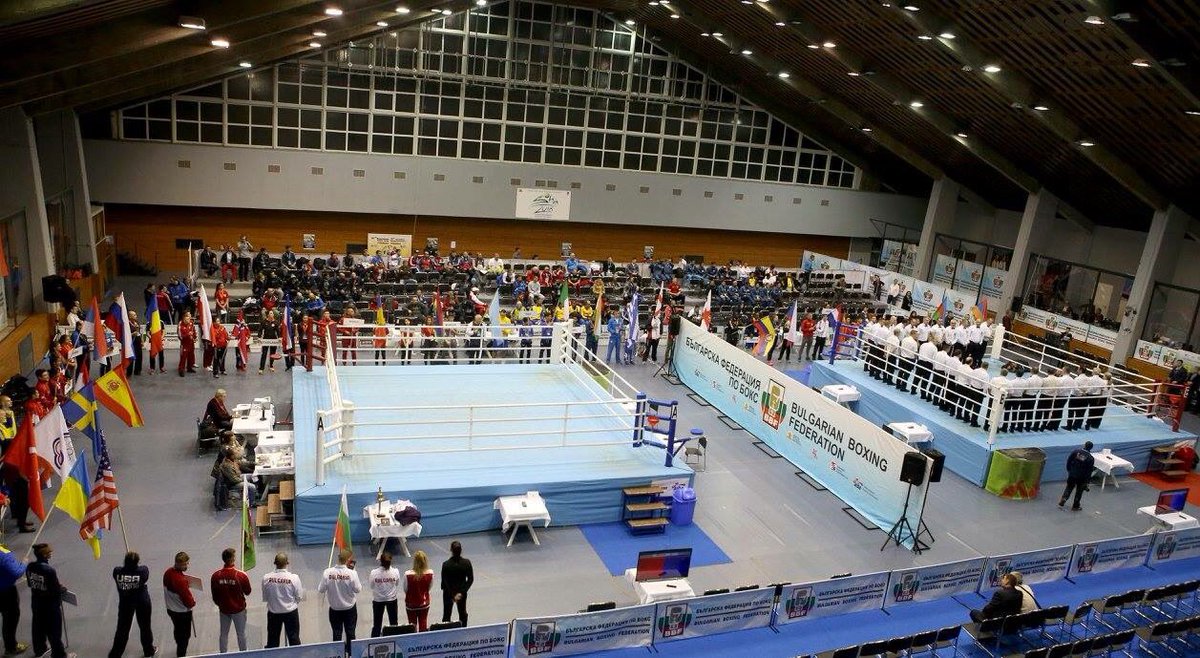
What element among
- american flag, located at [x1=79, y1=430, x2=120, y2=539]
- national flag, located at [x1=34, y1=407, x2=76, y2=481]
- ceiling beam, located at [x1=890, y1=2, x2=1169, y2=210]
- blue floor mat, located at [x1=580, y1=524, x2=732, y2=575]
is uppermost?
ceiling beam, located at [x1=890, y1=2, x2=1169, y2=210]

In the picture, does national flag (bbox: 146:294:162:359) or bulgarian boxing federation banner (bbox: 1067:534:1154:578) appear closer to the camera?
bulgarian boxing federation banner (bbox: 1067:534:1154:578)

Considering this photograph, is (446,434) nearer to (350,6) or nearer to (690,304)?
(350,6)

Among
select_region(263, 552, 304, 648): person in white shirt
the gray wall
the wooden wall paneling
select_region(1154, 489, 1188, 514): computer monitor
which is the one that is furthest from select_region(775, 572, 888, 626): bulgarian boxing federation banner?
the wooden wall paneling

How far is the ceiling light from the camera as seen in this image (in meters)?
14.3

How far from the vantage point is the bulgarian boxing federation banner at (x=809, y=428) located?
1411 centimetres

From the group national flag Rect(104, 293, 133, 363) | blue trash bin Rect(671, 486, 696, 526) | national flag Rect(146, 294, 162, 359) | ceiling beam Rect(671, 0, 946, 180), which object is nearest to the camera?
blue trash bin Rect(671, 486, 696, 526)

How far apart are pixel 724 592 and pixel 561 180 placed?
26308mm

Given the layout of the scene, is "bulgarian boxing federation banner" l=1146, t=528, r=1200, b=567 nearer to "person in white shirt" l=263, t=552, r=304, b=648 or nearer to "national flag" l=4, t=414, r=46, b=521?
"person in white shirt" l=263, t=552, r=304, b=648

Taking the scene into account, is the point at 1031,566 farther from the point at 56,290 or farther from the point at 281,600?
the point at 56,290

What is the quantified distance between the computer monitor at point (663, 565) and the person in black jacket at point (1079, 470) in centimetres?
869

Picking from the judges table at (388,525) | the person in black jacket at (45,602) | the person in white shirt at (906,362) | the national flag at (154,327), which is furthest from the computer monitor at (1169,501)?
the national flag at (154,327)

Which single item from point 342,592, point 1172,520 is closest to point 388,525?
point 342,592

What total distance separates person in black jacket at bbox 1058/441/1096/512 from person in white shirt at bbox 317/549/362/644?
12761mm

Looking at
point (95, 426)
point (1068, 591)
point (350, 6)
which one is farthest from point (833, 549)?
point (350, 6)
